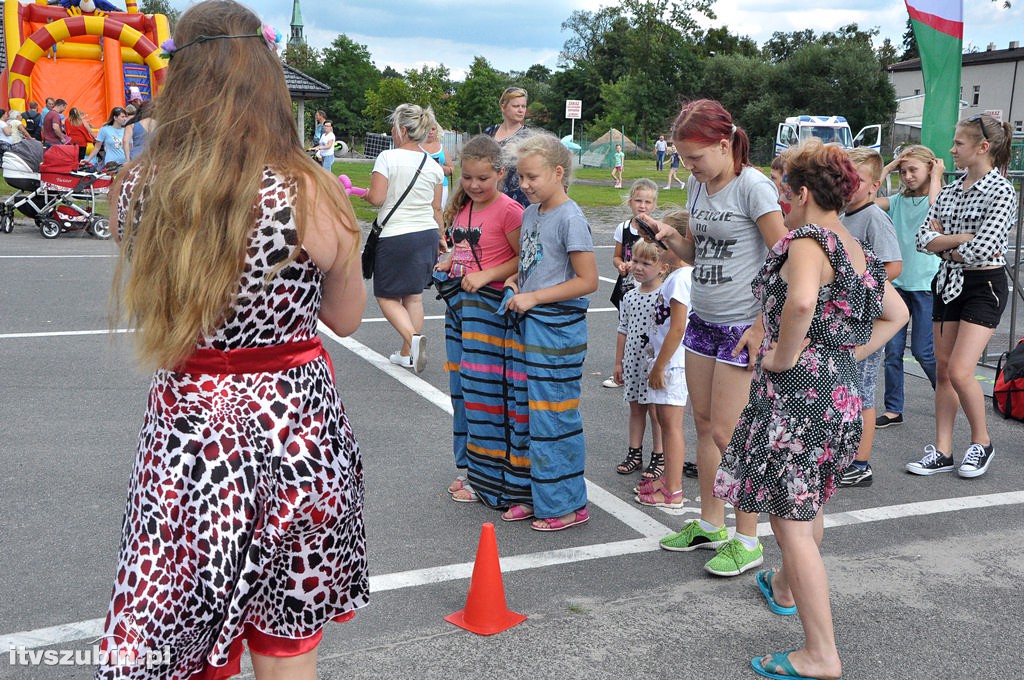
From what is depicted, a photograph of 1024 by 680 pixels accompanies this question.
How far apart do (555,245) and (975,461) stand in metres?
2.99

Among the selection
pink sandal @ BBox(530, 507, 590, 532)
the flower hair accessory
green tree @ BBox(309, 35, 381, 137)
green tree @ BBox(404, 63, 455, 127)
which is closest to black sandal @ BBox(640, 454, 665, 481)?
pink sandal @ BBox(530, 507, 590, 532)

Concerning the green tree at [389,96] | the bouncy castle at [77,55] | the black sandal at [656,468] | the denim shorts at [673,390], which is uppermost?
the green tree at [389,96]

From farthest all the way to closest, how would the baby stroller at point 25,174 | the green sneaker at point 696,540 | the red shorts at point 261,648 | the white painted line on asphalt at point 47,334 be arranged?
1. the baby stroller at point 25,174
2. the white painted line on asphalt at point 47,334
3. the green sneaker at point 696,540
4. the red shorts at point 261,648

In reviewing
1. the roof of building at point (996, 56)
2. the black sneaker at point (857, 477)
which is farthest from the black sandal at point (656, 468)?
the roof of building at point (996, 56)

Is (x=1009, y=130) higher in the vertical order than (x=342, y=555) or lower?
higher

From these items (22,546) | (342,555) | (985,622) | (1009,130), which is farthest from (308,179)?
(1009,130)

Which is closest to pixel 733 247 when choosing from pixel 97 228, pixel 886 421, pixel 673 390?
pixel 673 390

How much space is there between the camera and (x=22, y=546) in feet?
13.6

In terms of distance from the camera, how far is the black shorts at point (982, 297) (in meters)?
5.39

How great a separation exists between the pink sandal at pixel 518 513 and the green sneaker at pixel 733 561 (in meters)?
0.99

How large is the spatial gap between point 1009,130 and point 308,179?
4.70m

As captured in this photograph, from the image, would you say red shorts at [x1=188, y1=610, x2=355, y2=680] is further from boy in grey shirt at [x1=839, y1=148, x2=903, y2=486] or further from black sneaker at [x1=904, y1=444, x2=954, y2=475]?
black sneaker at [x1=904, y1=444, x2=954, y2=475]

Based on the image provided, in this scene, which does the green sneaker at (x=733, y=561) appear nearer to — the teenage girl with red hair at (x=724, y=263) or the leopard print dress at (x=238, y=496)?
the teenage girl with red hair at (x=724, y=263)

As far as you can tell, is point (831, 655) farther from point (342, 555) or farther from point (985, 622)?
point (342, 555)
